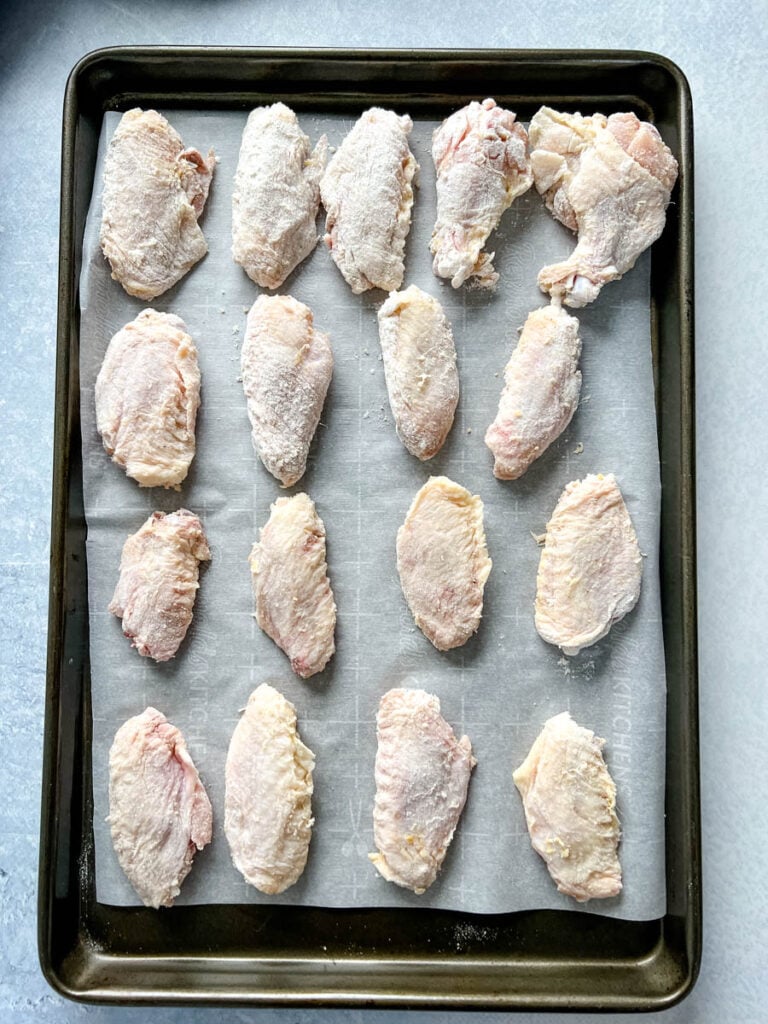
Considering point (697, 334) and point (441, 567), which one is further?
A: point (697, 334)

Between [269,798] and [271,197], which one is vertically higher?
[271,197]

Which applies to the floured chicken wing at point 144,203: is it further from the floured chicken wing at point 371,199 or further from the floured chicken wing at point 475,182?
the floured chicken wing at point 475,182

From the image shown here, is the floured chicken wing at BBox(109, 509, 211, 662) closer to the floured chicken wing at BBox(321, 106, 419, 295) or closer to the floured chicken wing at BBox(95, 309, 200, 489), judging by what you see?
the floured chicken wing at BBox(95, 309, 200, 489)

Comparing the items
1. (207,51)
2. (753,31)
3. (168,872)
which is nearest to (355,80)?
(207,51)

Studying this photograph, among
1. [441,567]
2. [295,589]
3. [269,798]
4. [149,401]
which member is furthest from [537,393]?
[269,798]

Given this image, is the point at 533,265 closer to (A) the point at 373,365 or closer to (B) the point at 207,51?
(A) the point at 373,365

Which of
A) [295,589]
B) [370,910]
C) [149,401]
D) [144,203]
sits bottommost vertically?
[370,910]

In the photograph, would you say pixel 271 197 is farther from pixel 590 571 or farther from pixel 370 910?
pixel 370 910
